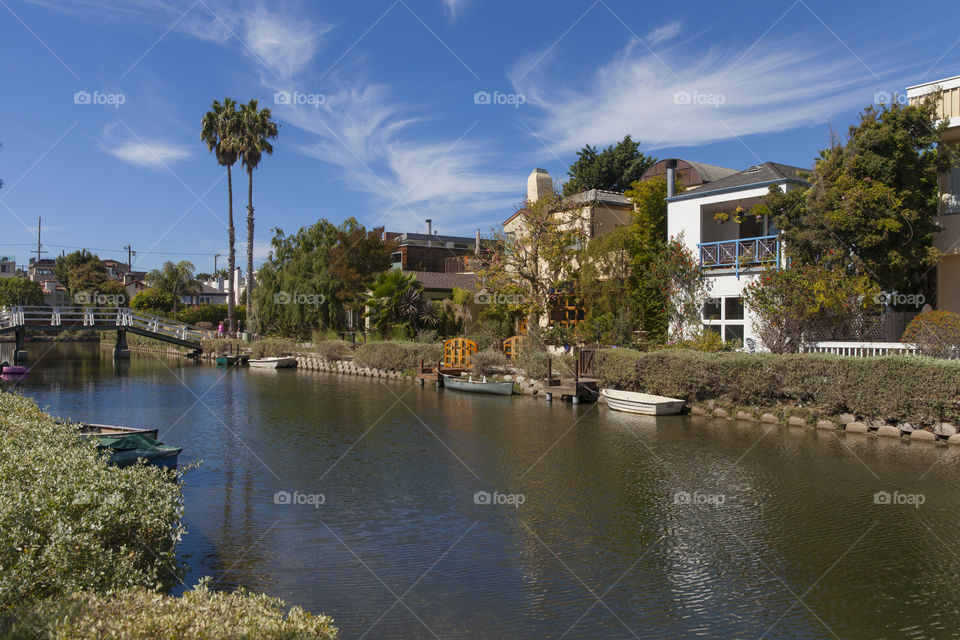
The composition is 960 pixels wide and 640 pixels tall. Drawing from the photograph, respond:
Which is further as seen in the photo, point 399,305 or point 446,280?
point 446,280

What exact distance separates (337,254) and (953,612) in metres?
45.1

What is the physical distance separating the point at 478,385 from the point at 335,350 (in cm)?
1727

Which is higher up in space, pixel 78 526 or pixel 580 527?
pixel 78 526

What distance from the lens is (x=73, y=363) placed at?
48.1 m

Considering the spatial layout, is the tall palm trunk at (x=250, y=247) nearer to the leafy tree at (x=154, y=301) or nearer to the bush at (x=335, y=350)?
the bush at (x=335, y=350)

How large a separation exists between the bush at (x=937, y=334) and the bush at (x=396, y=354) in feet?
71.5

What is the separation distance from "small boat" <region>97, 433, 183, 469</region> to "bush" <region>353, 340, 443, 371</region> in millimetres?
22618

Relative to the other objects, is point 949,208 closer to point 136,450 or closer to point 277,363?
point 136,450

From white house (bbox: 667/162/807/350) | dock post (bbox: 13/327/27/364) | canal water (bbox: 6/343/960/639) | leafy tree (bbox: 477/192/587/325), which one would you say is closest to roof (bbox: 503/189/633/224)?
leafy tree (bbox: 477/192/587/325)

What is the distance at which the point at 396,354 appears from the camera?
38.1 metres

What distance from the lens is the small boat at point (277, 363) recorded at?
4631cm

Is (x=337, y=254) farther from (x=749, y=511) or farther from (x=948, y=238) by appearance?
A: (x=749, y=511)

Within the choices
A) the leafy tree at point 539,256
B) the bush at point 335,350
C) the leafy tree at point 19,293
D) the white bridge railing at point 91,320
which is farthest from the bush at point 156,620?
the leafy tree at point 19,293

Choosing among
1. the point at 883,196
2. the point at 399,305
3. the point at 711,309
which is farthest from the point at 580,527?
the point at 399,305
